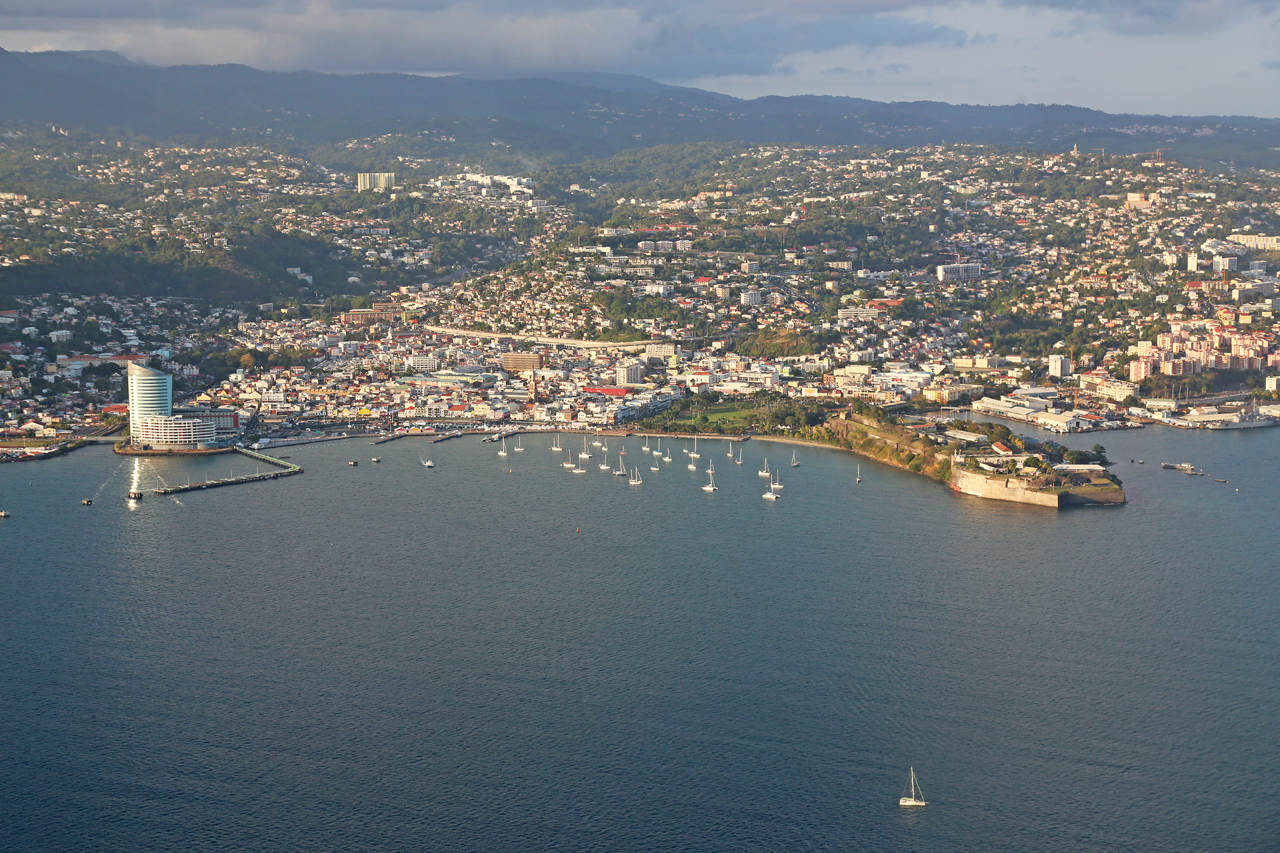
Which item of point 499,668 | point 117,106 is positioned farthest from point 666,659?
point 117,106

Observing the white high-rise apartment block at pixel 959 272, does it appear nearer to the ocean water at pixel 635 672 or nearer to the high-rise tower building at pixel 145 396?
the ocean water at pixel 635 672

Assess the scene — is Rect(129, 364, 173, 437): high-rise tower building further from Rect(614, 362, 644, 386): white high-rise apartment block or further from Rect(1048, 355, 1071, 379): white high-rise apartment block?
Rect(1048, 355, 1071, 379): white high-rise apartment block

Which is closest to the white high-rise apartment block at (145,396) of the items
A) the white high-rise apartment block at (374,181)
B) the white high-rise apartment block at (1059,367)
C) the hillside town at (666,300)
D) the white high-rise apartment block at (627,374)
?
the hillside town at (666,300)

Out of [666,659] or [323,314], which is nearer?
[666,659]

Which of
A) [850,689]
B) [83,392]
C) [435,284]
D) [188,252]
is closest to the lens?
[850,689]

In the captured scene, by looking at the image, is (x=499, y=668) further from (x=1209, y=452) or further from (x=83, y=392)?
(x=83, y=392)
